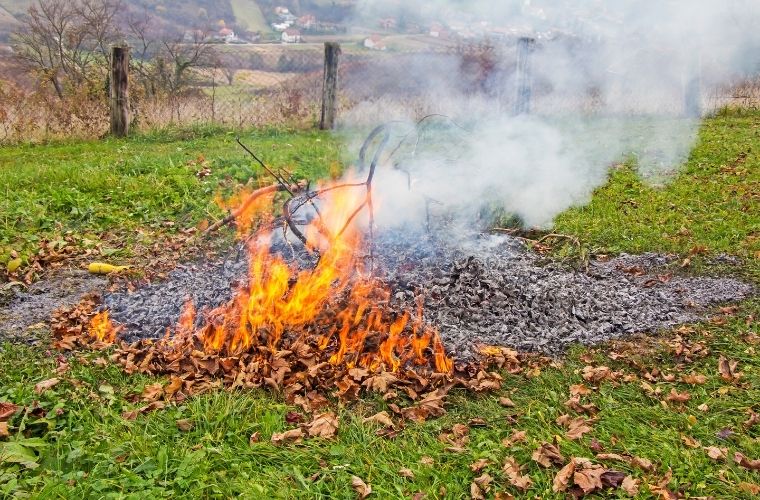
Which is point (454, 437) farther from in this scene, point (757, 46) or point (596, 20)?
point (757, 46)

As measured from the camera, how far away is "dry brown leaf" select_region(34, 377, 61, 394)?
3671 millimetres

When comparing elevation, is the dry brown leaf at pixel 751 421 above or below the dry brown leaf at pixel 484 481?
above

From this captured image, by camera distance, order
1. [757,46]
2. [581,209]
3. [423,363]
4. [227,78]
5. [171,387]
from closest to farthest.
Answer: [171,387] < [423,363] < [581,209] < [757,46] < [227,78]

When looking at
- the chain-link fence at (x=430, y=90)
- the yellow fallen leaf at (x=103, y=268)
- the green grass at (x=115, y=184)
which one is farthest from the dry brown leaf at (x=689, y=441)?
the chain-link fence at (x=430, y=90)

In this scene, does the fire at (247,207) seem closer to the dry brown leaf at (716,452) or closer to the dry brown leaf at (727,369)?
the dry brown leaf at (727,369)

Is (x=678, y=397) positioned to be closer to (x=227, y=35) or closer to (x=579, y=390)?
(x=579, y=390)

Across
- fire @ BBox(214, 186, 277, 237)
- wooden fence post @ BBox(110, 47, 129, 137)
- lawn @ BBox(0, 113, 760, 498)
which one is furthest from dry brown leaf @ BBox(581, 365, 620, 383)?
wooden fence post @ BBox(110, 47, 129, 137)

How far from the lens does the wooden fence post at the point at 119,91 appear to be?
37.1 feet

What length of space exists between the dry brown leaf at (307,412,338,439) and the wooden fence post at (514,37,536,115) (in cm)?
865

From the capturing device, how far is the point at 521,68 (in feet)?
35.6

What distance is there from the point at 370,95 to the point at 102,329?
11.3 metres

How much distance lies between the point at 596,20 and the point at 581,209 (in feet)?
9.21

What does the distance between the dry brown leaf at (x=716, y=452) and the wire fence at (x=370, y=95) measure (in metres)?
8.15

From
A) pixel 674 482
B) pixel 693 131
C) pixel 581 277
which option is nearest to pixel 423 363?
pixel 674 482
